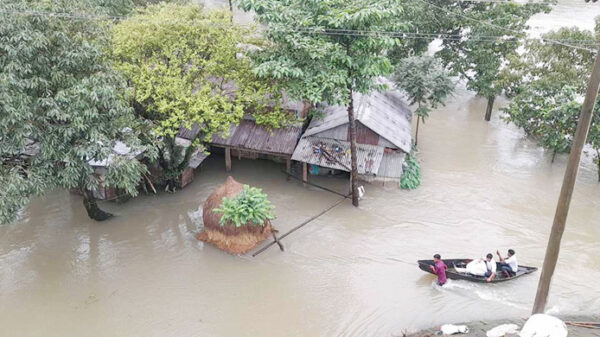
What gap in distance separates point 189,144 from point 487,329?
12667 mm

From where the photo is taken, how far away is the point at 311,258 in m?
14.7

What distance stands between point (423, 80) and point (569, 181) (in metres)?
12.3

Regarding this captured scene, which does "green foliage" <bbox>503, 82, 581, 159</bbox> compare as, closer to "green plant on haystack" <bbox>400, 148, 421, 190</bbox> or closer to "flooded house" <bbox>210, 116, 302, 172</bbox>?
"green plant on haystack" <bbox>400, 148, 421, 190</bbox>

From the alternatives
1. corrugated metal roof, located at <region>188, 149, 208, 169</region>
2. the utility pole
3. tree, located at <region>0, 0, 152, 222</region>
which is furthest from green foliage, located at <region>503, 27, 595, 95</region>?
tree, located at <region>0, 0, 152, 222</region>

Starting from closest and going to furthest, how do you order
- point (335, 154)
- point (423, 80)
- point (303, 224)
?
point (303, 224)
point (335, 154)
point (423, 80)

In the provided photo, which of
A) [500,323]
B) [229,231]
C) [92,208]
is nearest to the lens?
[500,323]

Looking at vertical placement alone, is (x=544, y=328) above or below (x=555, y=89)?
below

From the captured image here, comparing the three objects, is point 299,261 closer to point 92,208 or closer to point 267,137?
point 267,137

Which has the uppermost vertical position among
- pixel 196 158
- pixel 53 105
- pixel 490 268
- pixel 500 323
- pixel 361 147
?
pixel 53 105

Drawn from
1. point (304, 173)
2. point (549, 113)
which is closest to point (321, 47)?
point (304, 173)

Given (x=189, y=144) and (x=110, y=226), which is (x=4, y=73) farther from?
(x=189, y=144)

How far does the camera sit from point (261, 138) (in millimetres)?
18516

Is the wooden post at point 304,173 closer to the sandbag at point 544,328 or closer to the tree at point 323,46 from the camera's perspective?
the tree at point 323,46

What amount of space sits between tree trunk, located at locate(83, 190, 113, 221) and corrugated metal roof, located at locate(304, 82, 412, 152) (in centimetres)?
840
